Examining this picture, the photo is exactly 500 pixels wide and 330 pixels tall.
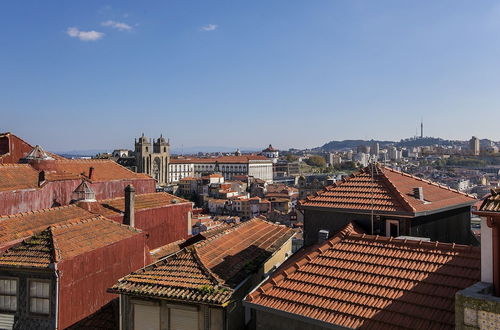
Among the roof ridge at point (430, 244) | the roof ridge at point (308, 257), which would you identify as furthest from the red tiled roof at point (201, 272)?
the roof ridge at point (430, 244)

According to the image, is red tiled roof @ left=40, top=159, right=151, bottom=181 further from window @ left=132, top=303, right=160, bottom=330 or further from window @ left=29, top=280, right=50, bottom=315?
window @ left=132, top=303, right=160, bottom=330

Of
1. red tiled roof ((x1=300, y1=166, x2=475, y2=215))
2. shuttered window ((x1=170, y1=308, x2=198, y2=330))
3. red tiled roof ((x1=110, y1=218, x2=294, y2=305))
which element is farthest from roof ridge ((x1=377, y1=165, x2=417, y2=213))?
shuttered window ((x1=170, y1=308, x2=198, y2=330))

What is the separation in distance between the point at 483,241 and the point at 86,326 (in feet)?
32.7

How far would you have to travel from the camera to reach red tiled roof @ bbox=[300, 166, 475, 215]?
10.2 m

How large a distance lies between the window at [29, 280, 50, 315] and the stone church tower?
108 m

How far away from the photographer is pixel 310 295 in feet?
26.5

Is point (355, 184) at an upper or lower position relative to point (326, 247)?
upper

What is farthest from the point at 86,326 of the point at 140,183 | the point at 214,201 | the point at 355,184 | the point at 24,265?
the point at 214,201

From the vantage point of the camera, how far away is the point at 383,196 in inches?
420

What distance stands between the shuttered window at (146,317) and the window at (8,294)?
3.71 meters

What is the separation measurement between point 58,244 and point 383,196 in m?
8.67

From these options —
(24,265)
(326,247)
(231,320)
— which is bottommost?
(231,320)

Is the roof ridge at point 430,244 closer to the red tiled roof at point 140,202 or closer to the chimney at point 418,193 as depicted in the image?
the chimney at point 418,193

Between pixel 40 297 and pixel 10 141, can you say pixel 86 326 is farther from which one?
pixel 10 141
